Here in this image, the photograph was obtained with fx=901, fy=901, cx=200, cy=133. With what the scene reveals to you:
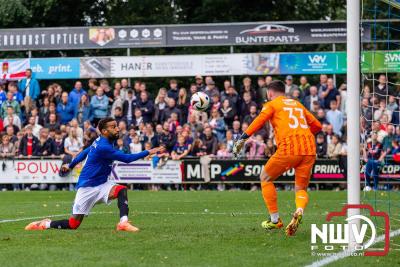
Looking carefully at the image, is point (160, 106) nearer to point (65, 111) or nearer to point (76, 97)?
point (76, 97)

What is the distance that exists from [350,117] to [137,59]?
834 inches

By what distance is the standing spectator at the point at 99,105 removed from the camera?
28438 millimetres

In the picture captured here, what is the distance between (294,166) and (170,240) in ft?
7.60

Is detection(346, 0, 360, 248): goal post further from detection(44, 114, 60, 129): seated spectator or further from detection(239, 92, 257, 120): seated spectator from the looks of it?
detection(44, 114, 60, 129): seated spectator

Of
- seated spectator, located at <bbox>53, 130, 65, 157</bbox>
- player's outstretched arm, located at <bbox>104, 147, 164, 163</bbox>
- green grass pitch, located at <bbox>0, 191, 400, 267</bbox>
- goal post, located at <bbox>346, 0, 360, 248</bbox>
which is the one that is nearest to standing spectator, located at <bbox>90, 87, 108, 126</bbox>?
seated spectator, located at <bbox>53, 130, 65, 157</bbox>

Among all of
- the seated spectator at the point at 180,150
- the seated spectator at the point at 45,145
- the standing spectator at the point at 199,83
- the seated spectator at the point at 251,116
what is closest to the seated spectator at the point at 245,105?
the seated spectator at the point at 251,116

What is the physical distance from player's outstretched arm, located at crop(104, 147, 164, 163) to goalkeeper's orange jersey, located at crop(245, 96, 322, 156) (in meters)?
1.51

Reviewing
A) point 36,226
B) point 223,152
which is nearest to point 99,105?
point 223,152

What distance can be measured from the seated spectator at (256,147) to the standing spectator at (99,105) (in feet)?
16.1

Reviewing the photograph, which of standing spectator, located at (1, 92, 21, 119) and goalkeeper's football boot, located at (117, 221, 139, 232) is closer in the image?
goalkeeper's football boot, located at (117, 221, 139, 232)

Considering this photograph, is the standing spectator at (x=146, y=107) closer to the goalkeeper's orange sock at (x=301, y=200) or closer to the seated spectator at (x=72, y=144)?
the seated spectator at (x=72, y=144)

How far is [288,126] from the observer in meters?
12.6

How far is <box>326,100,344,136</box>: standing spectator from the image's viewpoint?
27.0m

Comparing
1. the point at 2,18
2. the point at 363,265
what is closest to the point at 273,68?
the point at 2,18
